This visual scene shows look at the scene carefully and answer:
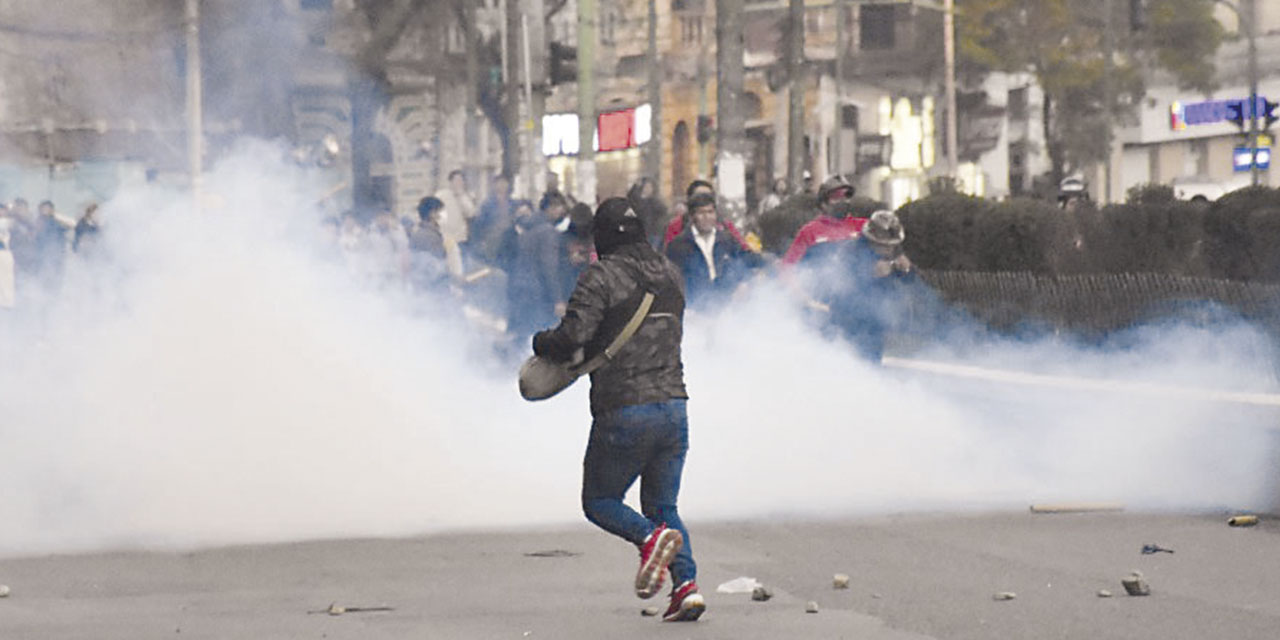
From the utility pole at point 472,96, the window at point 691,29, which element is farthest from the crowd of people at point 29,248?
the window at point 691,29

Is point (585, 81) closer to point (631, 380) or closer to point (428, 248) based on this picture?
point (428, 248)

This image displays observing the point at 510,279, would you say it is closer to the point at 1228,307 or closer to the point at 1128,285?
the point at 1128,285

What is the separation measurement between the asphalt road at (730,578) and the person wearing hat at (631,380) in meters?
0.34

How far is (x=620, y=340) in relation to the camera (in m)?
8.66

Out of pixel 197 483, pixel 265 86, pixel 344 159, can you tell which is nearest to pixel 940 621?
pixel 197 483

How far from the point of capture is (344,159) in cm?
2319

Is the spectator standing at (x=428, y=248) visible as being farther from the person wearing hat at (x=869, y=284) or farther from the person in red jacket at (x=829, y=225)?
the person wearing hat at (x=869, y=284)

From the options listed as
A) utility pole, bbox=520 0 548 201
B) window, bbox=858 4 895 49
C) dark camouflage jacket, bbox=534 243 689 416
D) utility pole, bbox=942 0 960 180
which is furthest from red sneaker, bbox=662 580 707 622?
window, bbox=858 4 895 49

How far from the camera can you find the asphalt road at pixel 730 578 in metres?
8.41

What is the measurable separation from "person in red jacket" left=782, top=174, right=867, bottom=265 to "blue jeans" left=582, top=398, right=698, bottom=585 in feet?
21.9

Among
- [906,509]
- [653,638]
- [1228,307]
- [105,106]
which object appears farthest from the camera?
[105,106]

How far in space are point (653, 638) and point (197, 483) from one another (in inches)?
202

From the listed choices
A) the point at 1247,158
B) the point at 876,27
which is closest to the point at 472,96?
the point at 1247,158

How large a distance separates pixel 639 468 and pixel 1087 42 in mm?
52466
